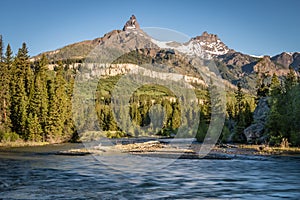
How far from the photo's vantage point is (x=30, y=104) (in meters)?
76.3

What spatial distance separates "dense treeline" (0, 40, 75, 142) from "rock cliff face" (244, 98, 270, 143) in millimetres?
41041

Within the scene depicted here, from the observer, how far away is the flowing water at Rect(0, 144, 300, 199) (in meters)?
20.0

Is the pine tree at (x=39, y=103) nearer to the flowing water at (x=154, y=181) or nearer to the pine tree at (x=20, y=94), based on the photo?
the pine tree at (x=20, y=94)

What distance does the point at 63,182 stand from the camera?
24.0 meters

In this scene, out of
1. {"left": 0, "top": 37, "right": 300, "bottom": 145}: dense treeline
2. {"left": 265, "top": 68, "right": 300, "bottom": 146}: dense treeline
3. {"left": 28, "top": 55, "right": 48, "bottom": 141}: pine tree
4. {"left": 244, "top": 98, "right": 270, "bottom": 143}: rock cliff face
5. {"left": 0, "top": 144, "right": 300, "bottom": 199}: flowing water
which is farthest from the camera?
{"left": 28, "top": 55, "right": 48, "bottom": 141}: pine tree

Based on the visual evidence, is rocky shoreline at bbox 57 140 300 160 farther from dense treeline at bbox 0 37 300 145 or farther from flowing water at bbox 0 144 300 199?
dense treeline at bbox 0 37 300 145

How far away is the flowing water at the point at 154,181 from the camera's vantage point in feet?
65.6

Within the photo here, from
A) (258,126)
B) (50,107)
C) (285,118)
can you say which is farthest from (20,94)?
(285,118)

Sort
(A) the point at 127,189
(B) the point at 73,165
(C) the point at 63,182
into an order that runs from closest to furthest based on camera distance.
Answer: (A) the point at 127,189, (C) the point at 63,182, (B) the point at 73,165

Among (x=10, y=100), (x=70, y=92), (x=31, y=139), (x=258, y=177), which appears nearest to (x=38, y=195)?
(x=258, y=177)

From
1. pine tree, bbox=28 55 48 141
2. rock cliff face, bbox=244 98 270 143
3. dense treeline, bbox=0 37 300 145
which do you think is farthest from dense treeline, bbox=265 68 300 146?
pine tree, bbox=28 55 48 141

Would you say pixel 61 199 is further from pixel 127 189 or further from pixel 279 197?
pixel 279 197

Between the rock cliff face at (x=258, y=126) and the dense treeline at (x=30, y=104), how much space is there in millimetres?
41041

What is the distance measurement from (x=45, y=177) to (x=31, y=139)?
49148mm
